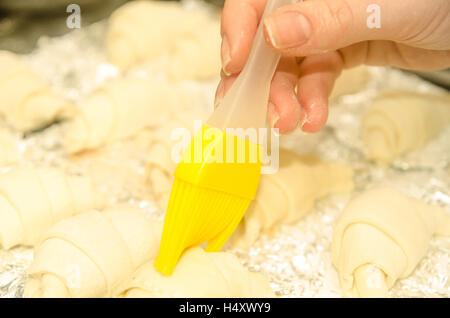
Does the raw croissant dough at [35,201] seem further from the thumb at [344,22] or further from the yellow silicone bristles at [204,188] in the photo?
the thumb at [344,22]

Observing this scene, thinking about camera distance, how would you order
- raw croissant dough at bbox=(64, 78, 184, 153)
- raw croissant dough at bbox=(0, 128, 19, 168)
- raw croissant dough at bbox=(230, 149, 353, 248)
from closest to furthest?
1. raw croissant dough at bbox=(230, 149, 353, 248)
2. raw croissant dough at bbox=(0, 128, 19, 168)
3. raw croissant dough at bbox=(64, 78, 184, 153)

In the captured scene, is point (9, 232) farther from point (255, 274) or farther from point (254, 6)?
point (254, 6)

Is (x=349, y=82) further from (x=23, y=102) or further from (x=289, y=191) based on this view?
(x=23, y=102)

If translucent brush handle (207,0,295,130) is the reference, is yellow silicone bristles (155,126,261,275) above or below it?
below

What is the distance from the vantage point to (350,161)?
1.65m

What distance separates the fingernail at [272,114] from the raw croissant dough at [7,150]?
877 millimetres

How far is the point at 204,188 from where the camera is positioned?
1002 mm

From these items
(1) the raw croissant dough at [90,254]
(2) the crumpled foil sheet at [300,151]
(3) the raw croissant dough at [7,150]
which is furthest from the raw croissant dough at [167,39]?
(1) the raw croissant dough at [90,254]

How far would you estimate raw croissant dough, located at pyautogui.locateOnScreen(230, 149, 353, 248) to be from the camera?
4.26ft

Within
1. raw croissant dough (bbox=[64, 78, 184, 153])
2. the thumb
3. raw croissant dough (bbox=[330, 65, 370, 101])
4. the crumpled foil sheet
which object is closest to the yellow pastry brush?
the thumb

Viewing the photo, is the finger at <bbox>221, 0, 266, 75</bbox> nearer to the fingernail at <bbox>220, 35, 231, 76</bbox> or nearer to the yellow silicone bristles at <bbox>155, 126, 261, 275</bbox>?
the fingernail at <bbox>220, 35, 231, 76</bbox>

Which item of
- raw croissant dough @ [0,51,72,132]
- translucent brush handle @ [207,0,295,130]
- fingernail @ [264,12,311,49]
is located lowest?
raw croissant dough @ [0,51,72,132]

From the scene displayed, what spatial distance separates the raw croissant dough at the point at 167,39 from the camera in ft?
6.57

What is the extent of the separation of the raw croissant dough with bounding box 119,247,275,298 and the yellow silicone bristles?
28mm
